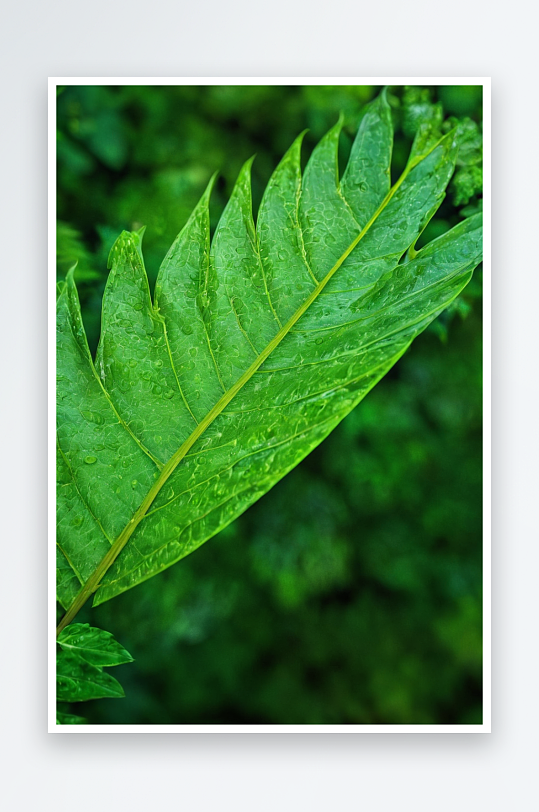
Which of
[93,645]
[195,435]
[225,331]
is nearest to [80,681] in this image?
[93,645]

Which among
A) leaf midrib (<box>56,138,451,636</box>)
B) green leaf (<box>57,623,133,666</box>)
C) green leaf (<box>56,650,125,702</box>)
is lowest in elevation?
green leaf (<box>56,650,125,702</box>)

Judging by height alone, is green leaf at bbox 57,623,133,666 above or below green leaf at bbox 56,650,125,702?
above

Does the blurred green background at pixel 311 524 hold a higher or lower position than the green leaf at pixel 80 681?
higher

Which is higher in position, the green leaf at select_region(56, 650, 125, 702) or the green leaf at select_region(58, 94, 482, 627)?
the green leaf at select_region(58, 94, 482, 627)

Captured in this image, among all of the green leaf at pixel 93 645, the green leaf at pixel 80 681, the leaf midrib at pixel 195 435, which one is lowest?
the green leaf at pixel 80 681

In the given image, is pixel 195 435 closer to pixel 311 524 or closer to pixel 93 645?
pixel 311 524
